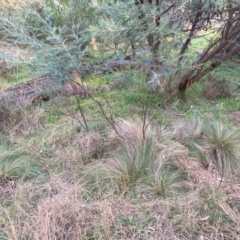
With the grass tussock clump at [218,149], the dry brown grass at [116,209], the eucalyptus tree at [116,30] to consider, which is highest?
the eucalyptus tree at [116,30]

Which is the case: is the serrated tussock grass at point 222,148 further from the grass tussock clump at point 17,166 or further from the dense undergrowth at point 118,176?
the grass tussock clump at point 17,166

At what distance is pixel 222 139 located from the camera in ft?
9.45

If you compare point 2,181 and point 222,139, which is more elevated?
point 222,139

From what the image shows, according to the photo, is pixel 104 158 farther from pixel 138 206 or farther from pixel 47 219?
pixel 47 219

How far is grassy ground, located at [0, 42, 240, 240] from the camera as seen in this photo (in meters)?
2.04

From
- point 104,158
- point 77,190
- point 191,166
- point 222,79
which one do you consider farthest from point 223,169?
point 222,79

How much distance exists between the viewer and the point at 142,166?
8.44 feet

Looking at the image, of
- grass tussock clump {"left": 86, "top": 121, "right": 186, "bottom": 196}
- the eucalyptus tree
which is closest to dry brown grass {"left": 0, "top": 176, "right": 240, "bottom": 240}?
grass tussock clump {"left": 86, "top": 121, "right": 186, "bottom": 196}

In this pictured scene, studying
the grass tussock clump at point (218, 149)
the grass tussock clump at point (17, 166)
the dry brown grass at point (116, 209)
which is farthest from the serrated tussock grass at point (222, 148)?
the grass tussock clump at point (17, 166)

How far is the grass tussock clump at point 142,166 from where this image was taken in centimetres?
242

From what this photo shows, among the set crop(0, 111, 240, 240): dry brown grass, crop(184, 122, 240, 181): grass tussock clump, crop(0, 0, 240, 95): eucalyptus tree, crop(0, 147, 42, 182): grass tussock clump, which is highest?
crop(0, 0, 240, 95): eucalyptus tree

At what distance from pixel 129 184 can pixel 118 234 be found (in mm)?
505

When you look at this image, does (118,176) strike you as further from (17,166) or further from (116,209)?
(17,166)

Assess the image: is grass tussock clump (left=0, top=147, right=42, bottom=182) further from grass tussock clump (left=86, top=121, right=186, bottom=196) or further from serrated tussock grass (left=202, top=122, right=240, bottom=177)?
serrated tussock grass (left=202, top=122, right=240, bottom=177)
